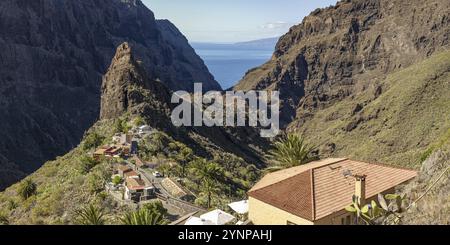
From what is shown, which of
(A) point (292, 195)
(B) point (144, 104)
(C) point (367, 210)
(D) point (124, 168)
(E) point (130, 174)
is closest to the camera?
(C) point (367, 210)

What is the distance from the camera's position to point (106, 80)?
11119 centimetres

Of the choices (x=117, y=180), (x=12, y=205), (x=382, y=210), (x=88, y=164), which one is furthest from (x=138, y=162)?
(x=382, y=210)

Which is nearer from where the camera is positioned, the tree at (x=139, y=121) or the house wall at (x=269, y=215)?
the house wall at (x=269, y=215)

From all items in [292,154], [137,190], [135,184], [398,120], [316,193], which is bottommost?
[398,120]

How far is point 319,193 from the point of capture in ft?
87.2

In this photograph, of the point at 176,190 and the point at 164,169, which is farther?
the point at 164,169

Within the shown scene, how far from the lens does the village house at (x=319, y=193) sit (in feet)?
81.6

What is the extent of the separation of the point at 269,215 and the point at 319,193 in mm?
2879

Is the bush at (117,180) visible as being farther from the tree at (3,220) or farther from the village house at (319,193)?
the village house at (319,193)

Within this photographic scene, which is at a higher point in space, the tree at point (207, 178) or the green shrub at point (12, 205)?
the tree at point (207, 178)

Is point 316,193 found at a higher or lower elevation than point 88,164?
higher

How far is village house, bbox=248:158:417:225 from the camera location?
2486 cm

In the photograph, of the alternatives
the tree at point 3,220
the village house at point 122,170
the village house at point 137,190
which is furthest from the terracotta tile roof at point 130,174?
the tree at point 3,220

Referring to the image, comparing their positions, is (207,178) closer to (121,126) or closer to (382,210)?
(121,126)
